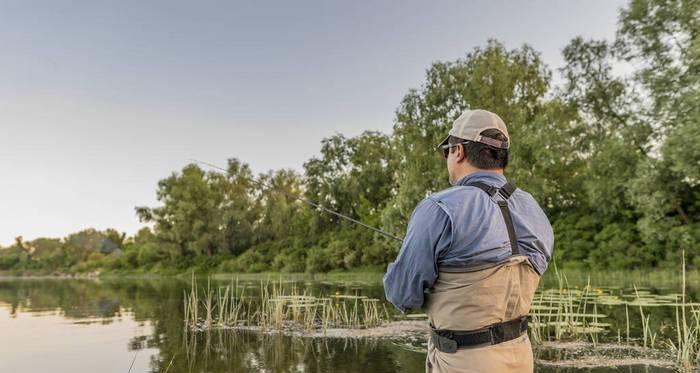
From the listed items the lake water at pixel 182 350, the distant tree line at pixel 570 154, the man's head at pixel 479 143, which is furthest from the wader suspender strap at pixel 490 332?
the distant tree line at pixel 570 154

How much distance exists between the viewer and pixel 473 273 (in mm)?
2203

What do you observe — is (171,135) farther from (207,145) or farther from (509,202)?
(509,202)

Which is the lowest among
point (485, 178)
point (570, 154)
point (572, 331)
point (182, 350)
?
point (182, 350)

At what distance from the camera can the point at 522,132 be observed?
28828 mm

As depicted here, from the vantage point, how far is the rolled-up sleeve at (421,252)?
2184 mm

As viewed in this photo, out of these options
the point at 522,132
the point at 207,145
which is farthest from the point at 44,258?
the point at 522,132

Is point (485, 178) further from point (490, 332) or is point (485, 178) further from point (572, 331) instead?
point (572, 331)

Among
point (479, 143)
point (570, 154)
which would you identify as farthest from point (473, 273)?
point (570, 154)

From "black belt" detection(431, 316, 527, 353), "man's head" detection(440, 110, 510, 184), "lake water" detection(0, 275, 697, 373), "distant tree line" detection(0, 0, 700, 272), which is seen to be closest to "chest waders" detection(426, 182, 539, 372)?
"black belt" detection(431, 316, 527, 353)

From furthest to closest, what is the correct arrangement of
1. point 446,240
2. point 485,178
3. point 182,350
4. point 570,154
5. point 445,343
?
point 570,154
point 182,350
point 485,178
point 445,343
point 446,240

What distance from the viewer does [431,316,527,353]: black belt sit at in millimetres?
2234

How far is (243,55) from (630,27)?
22.2 meters

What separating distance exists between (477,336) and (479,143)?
2.93 feet

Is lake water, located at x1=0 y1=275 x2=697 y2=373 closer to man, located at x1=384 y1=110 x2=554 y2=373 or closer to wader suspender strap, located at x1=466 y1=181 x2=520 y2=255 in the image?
man, located at x1=384 y1=110 x2=554 y2=373
